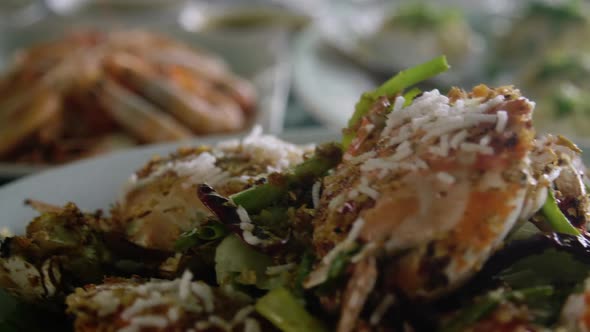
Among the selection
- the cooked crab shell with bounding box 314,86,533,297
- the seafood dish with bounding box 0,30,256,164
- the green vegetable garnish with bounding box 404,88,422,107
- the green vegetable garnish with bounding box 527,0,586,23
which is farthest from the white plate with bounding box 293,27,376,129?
the cooked crab shell with bounding box 314,86,533,297

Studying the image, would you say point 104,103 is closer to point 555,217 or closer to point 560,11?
point 555,217

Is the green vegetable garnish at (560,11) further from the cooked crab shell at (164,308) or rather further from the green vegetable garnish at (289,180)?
the cooked crab shell at (164,308)

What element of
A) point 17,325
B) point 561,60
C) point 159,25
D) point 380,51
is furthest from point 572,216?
point 159,25

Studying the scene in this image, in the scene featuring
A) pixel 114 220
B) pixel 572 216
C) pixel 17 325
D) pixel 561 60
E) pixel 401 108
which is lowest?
pixel 17 325

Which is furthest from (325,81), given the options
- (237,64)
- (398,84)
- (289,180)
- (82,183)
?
(289,180)

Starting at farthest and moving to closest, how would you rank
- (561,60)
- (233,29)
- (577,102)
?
1. (233,29)
2. (561,60)
3. (577,102)

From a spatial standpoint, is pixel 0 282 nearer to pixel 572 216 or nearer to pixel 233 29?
pixel 572 216
